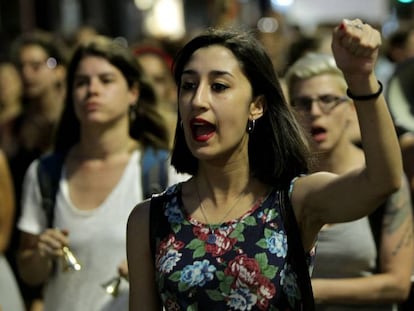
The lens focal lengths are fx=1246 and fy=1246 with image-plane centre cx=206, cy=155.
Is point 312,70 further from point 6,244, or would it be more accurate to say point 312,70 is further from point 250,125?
point 6,244

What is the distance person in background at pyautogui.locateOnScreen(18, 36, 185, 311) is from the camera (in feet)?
19.1

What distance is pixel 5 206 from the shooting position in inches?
267

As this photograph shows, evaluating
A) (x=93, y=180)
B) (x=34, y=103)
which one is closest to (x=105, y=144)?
(x=93, y=180)

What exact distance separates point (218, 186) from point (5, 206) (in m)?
2.72

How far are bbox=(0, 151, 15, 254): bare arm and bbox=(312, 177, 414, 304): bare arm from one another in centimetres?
217

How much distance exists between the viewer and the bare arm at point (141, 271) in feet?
13.9

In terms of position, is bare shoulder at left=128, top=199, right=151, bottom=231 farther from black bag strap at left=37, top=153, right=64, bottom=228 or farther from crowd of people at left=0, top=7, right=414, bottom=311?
black bag strap at left=37, top=153, right=64, bottom=228

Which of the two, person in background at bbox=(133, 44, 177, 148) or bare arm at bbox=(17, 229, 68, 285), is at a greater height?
person in background at bbox=(133, 44, 177, 148)

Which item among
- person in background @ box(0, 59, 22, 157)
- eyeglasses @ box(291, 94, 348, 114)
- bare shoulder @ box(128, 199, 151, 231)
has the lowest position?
person in background @ box(0, 59, 22, 157)

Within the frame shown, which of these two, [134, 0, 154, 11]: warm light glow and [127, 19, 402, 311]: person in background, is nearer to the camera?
[127, 19, 402, 311]: person in background

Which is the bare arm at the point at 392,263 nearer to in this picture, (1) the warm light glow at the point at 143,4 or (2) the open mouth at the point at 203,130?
(2) the open mouth at the point at 203,130

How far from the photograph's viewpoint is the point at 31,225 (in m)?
6.15

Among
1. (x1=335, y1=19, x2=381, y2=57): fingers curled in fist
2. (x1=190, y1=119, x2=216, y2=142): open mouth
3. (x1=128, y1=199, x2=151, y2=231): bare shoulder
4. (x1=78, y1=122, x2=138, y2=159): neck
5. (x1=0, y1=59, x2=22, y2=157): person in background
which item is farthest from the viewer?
(x1=0, y1=59, x2=22, y2=157): person in background

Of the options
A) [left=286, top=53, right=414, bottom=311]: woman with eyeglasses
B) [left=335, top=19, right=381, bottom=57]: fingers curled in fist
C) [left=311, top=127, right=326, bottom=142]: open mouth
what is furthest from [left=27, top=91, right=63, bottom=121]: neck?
[left=335, top=19, right=381, bottom=57]: fingers curled in fist
